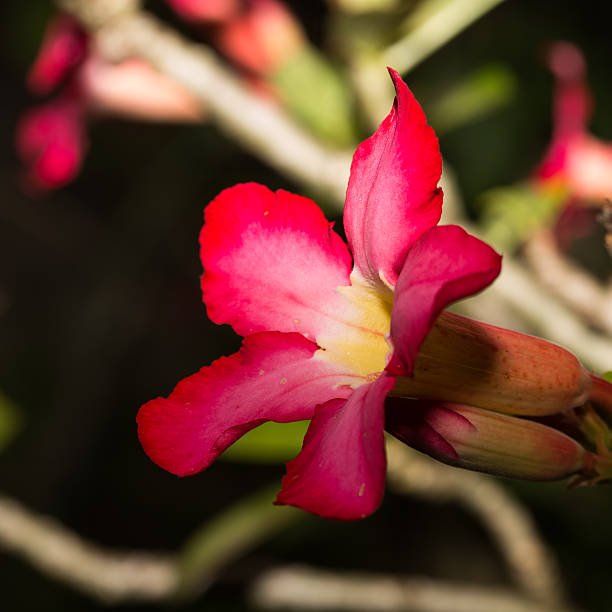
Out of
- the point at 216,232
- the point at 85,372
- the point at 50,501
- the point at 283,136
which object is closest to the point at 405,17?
the point at 283,136

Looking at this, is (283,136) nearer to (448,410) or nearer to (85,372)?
(448,410)

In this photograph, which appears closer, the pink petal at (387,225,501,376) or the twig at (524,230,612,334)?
the pink petal at (387,225,501,376)

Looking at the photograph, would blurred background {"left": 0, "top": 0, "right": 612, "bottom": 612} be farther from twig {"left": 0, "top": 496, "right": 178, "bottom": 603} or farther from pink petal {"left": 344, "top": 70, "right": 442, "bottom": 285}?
pink petal {"left": 344, "top": 70, "right": 442, "bottom": 285}

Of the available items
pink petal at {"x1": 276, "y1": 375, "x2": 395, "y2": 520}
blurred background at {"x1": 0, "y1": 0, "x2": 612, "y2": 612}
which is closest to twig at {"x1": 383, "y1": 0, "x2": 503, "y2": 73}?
blurred background at {"x1": 0, "y1": 0, "x2": 612, "y2": 612}

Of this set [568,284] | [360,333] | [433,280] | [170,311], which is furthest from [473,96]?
[170,311]

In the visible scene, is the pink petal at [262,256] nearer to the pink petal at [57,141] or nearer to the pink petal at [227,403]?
the pink petal at [227,403]

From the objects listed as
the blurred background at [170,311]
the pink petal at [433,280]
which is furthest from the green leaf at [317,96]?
the pink petal at [433,280]

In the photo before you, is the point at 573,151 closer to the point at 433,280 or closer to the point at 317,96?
the point at 317,96
